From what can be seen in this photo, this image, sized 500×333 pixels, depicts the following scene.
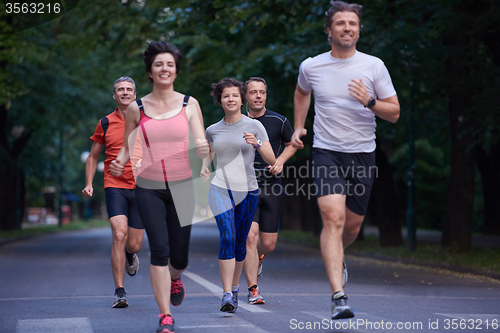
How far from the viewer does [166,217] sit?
5.79m

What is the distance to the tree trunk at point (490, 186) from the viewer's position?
78.9ft

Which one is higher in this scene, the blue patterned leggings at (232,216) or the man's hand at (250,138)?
the man's hand at (250,138)

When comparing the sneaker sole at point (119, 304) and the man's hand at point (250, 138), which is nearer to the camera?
the man's hand at point (250, 138)

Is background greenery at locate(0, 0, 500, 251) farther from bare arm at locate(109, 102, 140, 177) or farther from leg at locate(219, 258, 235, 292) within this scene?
bare arm at locate(109, 102, 140, 177)

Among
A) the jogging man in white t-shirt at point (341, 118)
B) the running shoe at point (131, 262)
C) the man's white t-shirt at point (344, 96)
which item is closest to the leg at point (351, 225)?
the jogging man in white t-shirt at point (341, 118)

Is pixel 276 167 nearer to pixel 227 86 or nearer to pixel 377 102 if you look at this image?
pixel 227 86

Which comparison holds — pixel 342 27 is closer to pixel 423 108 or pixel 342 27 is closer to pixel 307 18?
pixel 307 18

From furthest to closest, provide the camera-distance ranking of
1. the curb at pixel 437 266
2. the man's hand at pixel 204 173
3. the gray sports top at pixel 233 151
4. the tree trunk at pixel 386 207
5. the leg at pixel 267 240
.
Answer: the tree trunk at pixel 386 207 < the curb at pixel 437 266 < the leg at pixel 267 240 < the gray sports top at pixel 233 151 < the man's hand at pixel 204 173

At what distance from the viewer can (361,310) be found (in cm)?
727

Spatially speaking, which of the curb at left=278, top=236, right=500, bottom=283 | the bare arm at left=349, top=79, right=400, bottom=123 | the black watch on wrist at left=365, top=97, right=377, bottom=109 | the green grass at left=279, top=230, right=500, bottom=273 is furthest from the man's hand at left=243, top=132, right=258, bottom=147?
the green grass at left=279, top=230, right=500, bottom=273

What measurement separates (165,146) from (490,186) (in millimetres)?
21558

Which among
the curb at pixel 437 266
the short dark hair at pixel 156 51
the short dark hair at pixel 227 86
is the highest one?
the short dark hair at pixel 156 51

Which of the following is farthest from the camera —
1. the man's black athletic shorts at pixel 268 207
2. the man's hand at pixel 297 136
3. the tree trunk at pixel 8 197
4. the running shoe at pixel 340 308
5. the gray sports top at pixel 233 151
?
the tree trunk at pixel 8 197

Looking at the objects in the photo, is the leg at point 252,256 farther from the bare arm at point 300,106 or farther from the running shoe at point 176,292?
the bare arm at point 300,106
